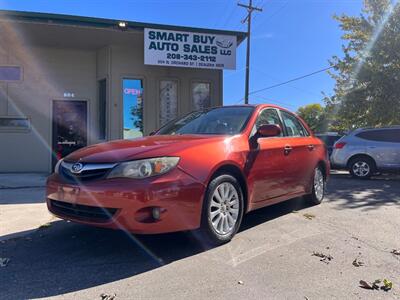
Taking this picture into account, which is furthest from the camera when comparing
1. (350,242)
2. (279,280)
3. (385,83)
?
(385,83)

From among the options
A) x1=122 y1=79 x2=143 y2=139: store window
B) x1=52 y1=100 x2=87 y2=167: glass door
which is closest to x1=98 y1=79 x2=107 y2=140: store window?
x1=52 y1=100 x2=87 y2=167: glass door

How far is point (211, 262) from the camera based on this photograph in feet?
13.9

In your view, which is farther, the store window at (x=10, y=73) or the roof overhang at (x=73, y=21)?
the store window at (x=10, y=73)

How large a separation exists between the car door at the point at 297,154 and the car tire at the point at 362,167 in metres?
6.44

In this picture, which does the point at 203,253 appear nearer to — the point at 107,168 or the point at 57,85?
the point at 107,168

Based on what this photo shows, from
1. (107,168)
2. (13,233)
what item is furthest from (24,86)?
(107,168)

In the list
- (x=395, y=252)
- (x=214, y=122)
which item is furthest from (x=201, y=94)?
(x=395, y=252)

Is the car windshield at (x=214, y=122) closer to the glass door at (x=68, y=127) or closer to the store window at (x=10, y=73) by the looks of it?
the glass door at (x=68, y=127)

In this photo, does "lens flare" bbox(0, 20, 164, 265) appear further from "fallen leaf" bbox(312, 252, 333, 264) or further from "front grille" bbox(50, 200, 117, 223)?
"fallen leaf" bbox(312, 252, 333, 264)

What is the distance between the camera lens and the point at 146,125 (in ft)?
39.8

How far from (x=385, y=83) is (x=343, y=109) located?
283cm

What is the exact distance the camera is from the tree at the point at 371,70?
1501 cm

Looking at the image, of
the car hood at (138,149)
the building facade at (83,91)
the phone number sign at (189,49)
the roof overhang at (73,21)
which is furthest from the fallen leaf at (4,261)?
the building facade at (83,91)

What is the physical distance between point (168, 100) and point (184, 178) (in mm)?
8297
